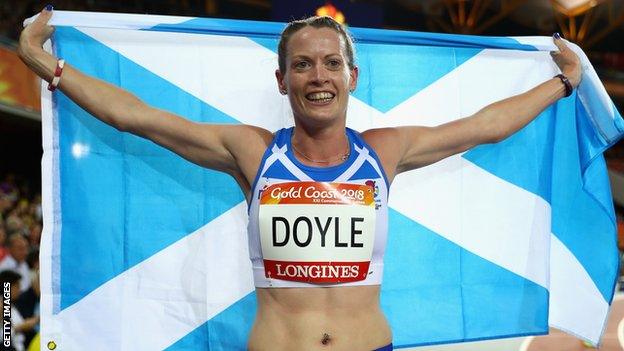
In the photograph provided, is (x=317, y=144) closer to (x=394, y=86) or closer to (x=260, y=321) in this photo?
(x=260, y=321)

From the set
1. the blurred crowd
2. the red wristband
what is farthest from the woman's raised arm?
the blurred crowd

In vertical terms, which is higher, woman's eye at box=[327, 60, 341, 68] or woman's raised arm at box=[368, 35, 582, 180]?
woman's eye at box=[327, 60, 341, 68]

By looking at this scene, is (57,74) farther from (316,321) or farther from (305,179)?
(316,321)

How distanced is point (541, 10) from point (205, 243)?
19.5 meters

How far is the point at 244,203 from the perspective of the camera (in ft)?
13.5

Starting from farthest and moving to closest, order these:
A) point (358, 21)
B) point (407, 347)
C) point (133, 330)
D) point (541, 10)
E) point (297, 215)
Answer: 1. point (541, 10)
2. point (358, 21)
3. point (407, 347)
4. point (133, 330)
5. point (297, 215)

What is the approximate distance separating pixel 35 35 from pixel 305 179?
4.13ft

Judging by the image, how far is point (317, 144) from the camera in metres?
Answer: 3.34

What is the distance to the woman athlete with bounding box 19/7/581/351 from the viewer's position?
3.20 metres

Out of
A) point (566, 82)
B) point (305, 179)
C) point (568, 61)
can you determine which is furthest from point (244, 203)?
point (568, 61)

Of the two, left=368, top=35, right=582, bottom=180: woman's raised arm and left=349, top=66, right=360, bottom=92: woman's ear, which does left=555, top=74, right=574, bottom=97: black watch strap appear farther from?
left=349, top=66, right=360, bottom=92: woman's ear

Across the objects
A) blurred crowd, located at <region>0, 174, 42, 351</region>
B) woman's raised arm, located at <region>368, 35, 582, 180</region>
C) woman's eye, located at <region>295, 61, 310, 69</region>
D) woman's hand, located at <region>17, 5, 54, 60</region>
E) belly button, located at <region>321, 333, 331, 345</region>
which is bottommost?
blurred crowd, located at <region>0, 174, 42, 351</region>

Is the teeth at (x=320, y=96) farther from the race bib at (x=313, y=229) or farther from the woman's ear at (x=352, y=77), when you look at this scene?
the race bib at (x=313, y=229)

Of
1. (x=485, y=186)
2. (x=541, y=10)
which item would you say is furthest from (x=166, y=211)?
(x=541, y=10)
